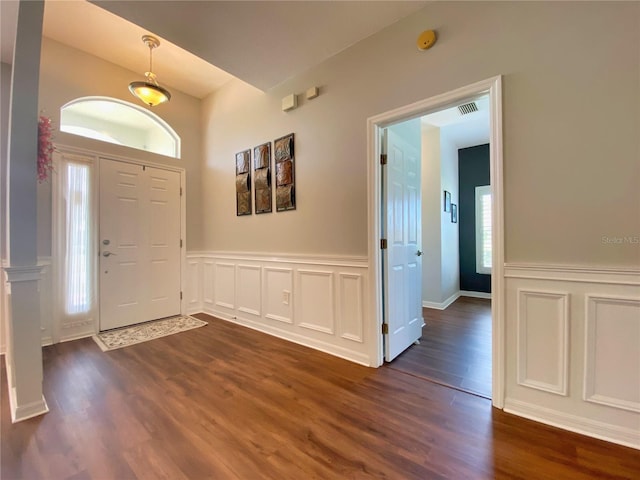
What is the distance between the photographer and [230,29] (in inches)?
91.6

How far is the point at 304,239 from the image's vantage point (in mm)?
2967

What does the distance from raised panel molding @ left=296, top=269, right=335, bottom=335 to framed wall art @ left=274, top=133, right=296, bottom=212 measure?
0.78 m

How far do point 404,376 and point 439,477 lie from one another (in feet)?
3.20

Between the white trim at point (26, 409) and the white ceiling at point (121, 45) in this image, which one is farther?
the white ceiling at point (121, 45)

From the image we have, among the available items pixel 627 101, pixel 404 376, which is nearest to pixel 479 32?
pixel 627 101

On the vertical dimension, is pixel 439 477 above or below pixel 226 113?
below

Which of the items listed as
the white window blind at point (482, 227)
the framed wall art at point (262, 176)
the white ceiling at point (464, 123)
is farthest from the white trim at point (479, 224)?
the framed wall art at point (262, 176)

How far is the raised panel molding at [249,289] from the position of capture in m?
3.45

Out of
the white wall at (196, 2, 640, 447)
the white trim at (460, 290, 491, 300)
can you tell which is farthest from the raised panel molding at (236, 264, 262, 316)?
the white trim at (460, 290, 491, 300)

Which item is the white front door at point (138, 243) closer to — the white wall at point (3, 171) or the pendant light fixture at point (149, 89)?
the white wall at point (3, 171)

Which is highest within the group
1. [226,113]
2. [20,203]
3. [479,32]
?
[226,113]

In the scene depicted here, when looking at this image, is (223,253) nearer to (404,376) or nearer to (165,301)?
(165,301)

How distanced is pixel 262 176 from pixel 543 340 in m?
2.99

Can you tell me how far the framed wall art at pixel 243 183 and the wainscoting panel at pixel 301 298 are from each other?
2.02 feet
